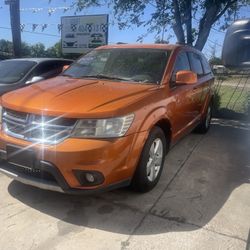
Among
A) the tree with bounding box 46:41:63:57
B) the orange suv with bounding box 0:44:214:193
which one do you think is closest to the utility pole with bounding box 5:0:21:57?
the orange suv with bounding box 0:44:214:193

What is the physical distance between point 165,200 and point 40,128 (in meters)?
1.63

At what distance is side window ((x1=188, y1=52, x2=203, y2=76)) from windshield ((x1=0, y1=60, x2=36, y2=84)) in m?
3.46

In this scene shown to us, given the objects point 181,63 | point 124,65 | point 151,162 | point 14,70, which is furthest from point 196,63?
point 14,70

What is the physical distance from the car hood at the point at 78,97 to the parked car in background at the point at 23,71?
2728 millimetres

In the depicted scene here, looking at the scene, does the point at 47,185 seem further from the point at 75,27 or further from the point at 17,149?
the point at 75,27

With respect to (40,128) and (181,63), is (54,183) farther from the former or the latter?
(181,63)

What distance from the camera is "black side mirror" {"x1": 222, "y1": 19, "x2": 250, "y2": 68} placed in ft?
7.63

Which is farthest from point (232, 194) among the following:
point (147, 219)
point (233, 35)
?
point (233, 35)

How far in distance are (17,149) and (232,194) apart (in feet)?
8.43

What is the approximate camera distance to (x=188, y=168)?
5.16 metres

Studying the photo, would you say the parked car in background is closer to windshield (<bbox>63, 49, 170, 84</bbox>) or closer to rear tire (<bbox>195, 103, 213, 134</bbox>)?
windshield (<bbox>63, 49, 170, 84</bbox>)

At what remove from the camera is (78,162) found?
338cm

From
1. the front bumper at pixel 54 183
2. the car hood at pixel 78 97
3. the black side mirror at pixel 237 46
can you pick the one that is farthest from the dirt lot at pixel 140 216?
the black side mirror at pixel 237 46

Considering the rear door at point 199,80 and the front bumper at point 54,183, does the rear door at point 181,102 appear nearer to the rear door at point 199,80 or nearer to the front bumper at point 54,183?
the rear door at point 199,80
